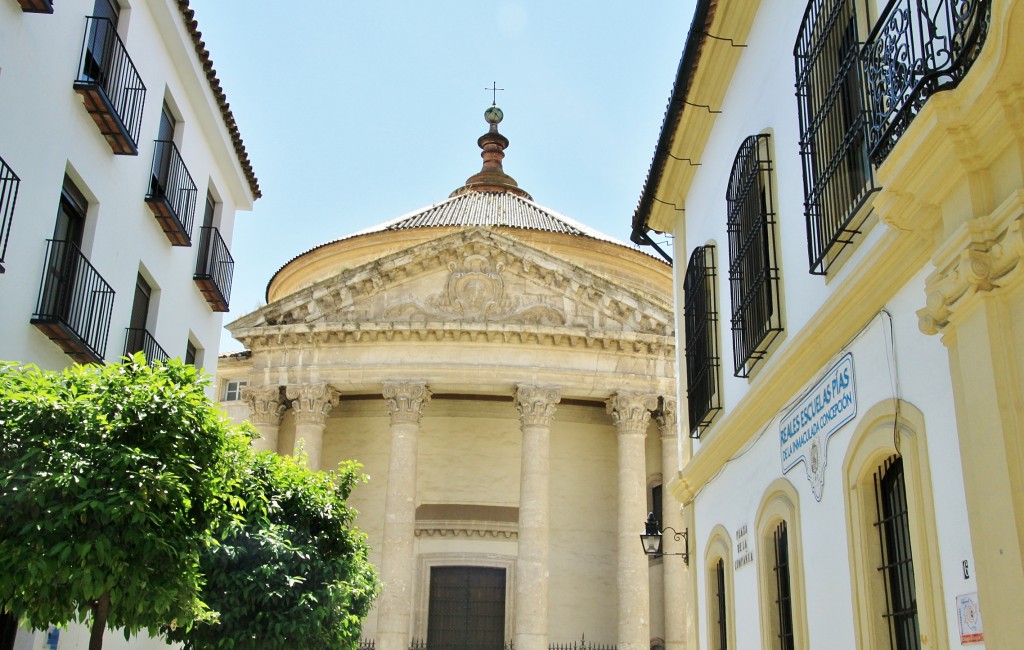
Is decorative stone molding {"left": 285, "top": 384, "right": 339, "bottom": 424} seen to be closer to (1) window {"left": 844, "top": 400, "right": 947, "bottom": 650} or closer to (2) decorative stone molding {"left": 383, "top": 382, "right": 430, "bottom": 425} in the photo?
(2) decorative stone molding {"left": 383, "top": 382, "right": 430, "bottom": 425}

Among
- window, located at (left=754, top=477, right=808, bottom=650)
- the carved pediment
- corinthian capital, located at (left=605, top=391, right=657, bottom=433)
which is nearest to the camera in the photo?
window, located at (left=754, top=477, right=808, bottom=650)

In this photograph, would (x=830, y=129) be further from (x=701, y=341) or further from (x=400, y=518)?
(x=400, y=518)

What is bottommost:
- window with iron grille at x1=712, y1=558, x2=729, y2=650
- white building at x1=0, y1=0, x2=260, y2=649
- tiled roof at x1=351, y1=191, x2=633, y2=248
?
window with iron grille at x1=712, y1=558, x2=729, y2=650

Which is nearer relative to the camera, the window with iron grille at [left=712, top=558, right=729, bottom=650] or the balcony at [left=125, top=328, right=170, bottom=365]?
the window with iron grille at [left=712, top=558, right=729, bottom=650]

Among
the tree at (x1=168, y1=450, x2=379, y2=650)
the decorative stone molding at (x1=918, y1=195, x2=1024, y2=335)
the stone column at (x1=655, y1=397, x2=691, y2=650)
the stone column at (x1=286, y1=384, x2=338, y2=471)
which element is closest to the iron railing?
the tree at (x1=168, y1=450, x2=379, y2=650)

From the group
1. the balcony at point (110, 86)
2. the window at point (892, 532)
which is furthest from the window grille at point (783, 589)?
the balcony at point (110, 86)

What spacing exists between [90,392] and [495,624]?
2277cm

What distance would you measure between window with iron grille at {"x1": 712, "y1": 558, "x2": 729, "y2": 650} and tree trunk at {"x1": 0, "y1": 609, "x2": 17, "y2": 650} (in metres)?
8.77

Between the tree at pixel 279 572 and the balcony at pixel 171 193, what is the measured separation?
15.3 ft

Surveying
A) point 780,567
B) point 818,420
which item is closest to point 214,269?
point 780,567

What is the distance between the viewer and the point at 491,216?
40938 millimetres

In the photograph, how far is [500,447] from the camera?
33.3 m

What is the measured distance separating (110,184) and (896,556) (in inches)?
477

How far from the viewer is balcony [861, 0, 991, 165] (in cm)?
611
